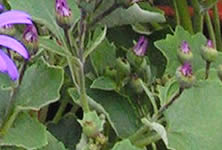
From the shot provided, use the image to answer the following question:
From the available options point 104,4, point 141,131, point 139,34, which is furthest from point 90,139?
point 139,34

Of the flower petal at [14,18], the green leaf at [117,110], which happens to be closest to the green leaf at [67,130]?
the green leaf at [117,110]

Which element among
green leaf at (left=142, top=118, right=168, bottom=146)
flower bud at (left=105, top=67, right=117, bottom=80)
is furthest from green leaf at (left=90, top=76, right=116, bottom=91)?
green leaf at (left=142, top=118, right=168, bottom=146)

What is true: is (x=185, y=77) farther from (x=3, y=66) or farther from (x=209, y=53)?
(x=3, y=66)

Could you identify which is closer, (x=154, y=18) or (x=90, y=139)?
(x=90, y=139)

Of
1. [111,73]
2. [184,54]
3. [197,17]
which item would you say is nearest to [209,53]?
[184,54]

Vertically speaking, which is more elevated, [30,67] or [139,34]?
[30,67]

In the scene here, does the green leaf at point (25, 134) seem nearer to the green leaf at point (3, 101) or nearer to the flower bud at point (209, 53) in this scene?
the green leaf at point (3, 101)

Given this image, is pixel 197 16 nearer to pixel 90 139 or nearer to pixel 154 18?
pixel 154 18
